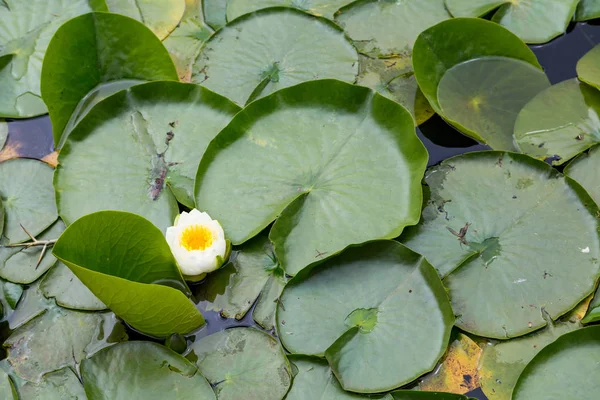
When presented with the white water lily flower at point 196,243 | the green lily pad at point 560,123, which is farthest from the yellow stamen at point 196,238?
the green lily pad at point 560,123

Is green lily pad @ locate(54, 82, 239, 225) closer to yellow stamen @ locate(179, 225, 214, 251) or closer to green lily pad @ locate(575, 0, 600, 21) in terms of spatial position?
yellow stamen @ locate(179, 225, 214, 251)

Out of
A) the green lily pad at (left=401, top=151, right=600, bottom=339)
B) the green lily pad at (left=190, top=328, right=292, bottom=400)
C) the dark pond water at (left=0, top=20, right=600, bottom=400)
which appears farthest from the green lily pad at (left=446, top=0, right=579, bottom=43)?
the green lily pad at (left=190, top=328, right=292, bottom=400)

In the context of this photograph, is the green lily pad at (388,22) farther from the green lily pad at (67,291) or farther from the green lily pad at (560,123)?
the green lily pad at (67,291)

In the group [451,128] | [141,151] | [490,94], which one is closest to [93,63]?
[141,151]

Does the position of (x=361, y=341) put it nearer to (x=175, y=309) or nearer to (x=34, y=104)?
(x=175, y=309)

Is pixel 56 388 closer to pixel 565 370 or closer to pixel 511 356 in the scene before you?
pixel 511 356
